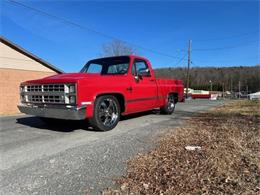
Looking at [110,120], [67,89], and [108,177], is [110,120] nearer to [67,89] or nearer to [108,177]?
[67,89]

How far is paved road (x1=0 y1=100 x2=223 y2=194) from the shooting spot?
329cm

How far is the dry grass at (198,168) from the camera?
3113 millimetres

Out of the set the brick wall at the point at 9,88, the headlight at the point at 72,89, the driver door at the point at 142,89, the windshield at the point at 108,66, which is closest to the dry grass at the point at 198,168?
the headlight at the point at 72,89

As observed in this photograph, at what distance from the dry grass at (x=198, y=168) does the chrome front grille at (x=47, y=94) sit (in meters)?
2.28

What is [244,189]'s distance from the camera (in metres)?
3.08

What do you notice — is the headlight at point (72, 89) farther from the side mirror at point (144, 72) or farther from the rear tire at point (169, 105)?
the rear tire at point (169, 105)

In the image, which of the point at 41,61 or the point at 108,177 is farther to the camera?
the point at 41,61

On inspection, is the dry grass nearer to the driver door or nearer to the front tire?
the front tire

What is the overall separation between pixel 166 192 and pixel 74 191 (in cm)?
106

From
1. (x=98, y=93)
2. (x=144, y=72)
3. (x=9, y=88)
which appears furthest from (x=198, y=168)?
(x=9, y=88)

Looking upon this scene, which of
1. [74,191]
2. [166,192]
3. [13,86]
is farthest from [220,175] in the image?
[13,86]

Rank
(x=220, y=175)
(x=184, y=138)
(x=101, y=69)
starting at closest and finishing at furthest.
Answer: (x=220, y=175) < (x=184, y=138) < (x=101, y=69)

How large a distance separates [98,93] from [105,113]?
695 mm

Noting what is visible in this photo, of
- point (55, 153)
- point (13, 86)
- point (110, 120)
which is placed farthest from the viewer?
point (13, 86)
